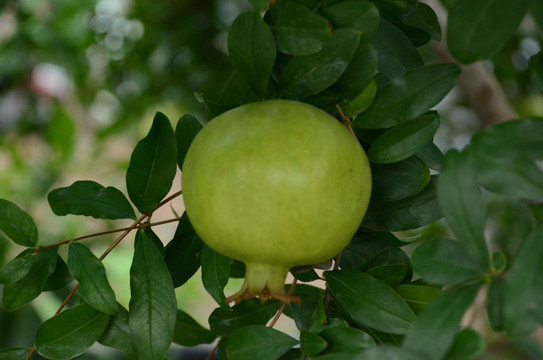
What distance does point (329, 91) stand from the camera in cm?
43

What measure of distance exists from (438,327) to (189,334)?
347 millimetres

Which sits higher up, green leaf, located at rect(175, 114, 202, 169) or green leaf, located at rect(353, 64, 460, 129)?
green leaf, located at rect(353, 64, 460, 129)

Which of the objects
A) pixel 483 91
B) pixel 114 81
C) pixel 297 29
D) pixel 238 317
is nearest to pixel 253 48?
pixel 297 29

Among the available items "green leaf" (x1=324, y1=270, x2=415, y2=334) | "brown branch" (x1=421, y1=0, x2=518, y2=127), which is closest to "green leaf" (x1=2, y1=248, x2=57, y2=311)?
"green leaf" (x1=324, y1=270, x2=415, y2=334)

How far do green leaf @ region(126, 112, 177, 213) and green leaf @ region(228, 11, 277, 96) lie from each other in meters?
0.10

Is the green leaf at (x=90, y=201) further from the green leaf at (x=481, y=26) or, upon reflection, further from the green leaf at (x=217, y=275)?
the green leaf at (x=481, y=26)

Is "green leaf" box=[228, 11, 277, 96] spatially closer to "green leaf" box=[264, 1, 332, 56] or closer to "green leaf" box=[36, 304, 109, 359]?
"green leaf" box=[264, 1, 332, 56]

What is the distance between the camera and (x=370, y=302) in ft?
1.39

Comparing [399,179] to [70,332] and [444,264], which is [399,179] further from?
[70,332]

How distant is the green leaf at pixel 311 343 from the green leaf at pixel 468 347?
94mm

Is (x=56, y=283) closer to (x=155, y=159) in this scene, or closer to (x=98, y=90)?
(x=155, y=159)

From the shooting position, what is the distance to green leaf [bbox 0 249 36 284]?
0.47 m

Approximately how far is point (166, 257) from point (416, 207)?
22 cm

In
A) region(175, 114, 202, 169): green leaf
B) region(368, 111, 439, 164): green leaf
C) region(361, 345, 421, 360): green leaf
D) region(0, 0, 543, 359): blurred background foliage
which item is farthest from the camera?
region(0, 0, 543, 359): blurred background foliage
